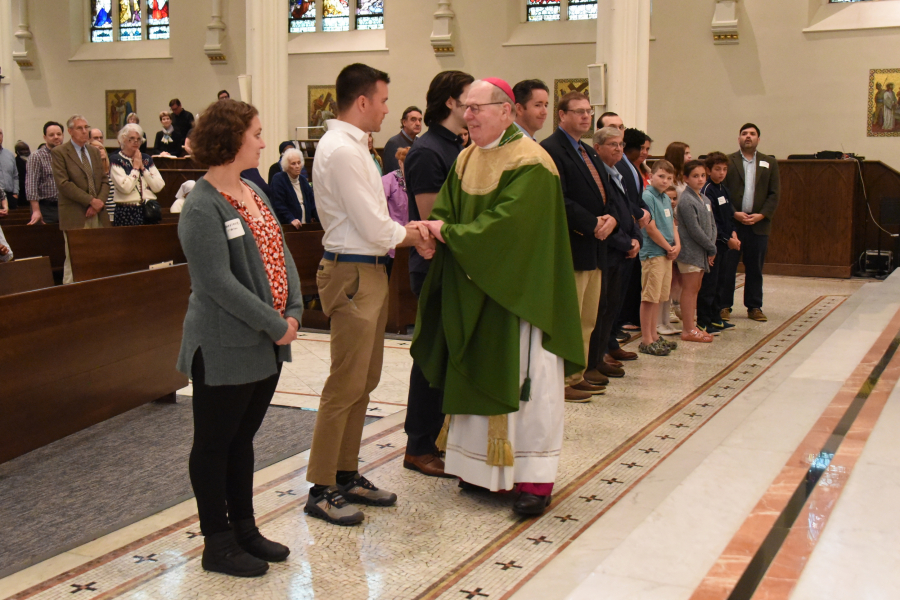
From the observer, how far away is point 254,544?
286 cm

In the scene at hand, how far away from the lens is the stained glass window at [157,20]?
714 inches

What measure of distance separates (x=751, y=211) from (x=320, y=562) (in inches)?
246

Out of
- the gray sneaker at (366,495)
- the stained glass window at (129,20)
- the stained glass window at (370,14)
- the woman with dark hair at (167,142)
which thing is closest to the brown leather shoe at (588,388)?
the gray sneaker at (366,495)

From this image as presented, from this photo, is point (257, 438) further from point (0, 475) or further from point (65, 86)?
point (65, 86)

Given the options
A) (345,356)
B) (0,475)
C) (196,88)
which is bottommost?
(0,475)

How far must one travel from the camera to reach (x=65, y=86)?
18.7 meters

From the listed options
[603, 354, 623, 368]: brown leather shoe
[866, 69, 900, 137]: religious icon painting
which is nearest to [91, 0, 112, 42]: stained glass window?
[866, 69, 900, 137]: religious icon painting

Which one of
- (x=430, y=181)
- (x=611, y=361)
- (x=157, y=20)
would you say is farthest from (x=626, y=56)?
(x=157, y=20)

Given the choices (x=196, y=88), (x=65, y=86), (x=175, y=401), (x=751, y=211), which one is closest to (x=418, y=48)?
(x=196, y=88)

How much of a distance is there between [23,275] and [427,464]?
267 cm

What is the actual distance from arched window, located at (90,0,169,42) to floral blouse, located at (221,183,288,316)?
16.9 meters

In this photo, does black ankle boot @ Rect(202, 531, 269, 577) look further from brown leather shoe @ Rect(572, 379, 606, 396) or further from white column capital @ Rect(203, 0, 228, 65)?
white column capital @ Rect(203, 0, 228, 65)

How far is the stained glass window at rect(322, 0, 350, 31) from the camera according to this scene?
1688 cm

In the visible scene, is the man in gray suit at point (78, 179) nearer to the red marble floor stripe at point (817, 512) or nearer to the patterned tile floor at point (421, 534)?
the patterned tile floor at point (421, 534)
